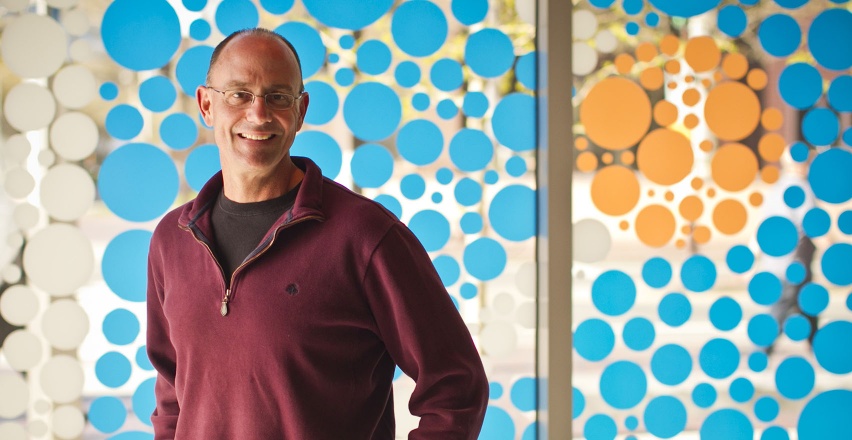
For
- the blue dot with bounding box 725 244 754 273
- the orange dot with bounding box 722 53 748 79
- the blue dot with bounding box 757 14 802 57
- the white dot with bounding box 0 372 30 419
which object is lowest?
the white dot with bounding box 0 372 30 419

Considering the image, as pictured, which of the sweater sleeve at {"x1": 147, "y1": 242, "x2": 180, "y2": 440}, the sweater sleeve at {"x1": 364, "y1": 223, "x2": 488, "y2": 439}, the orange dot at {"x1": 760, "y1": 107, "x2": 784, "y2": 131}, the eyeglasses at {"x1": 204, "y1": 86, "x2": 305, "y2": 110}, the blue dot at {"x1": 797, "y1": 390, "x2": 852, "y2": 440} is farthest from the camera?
the blue dot at {"x1": 797, "y1": 390, "x2": 852, "y2": 440}

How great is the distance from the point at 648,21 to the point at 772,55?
19.5 inches

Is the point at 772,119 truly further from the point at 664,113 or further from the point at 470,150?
the point at 470,150

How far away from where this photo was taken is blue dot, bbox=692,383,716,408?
9.37 ft

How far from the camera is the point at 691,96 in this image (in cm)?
277

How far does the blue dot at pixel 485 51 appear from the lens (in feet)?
8.73

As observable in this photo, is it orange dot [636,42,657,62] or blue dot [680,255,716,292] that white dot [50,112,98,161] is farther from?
blue dot [680,255,716,292]

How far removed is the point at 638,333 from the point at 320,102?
4.62ft

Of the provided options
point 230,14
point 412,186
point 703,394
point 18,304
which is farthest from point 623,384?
point 18,304

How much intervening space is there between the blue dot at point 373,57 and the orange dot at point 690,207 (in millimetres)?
1178

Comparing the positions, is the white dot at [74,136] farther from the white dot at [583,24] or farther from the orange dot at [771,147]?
the orange dot at [771,147]

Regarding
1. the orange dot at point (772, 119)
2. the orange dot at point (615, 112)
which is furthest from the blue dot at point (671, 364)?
the orange dot at point (772, 119)

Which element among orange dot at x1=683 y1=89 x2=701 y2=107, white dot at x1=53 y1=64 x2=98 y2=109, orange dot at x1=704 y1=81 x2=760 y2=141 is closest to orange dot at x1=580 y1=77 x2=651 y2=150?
orange dot at x1=683 y1=89 x2=701 y2=107

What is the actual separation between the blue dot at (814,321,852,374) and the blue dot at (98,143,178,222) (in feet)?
7.99
